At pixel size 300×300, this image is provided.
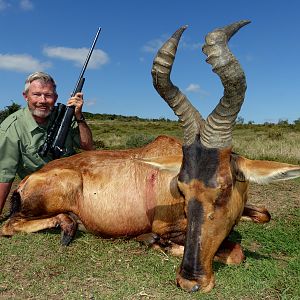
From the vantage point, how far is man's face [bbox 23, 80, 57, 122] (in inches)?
314

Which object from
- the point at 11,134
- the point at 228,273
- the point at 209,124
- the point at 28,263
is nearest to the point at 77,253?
the point at 28,263

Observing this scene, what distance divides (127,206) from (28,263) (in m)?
1.58

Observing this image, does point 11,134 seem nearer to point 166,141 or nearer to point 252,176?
point 166,141

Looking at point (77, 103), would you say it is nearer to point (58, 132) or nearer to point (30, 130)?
point (58, 132)

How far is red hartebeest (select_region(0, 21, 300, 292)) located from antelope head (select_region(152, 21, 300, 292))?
1cm

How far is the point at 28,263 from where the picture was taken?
5426 millimetres

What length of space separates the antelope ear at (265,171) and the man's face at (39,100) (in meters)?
4.19

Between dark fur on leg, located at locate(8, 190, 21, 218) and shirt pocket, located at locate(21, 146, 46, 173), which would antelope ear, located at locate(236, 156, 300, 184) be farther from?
shirt pocket, located at locate(21, 146, 46, 173)

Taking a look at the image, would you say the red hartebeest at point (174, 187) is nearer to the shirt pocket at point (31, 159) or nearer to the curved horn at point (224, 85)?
the curved horn at point (224, 85)

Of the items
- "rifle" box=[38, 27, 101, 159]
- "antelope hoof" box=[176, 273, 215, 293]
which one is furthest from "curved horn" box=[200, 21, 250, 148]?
"rifle" box=[38, 27, 101, 159]

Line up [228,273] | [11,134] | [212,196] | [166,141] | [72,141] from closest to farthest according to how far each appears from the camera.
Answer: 1. [212,196]
2. [228,273]
3. [166,141]
4. [11,134]
5. [72,141]

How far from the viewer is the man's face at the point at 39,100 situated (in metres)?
7.98

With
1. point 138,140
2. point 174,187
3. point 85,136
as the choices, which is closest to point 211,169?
point 174,187

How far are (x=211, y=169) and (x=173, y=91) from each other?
1.10 m
